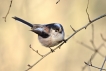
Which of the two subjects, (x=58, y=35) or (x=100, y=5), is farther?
(x=100, y=5)

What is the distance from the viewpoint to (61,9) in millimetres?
2838

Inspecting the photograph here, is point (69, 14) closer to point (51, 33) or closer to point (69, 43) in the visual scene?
point (69, 43)

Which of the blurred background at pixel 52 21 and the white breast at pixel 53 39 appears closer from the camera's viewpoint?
the white breast at pixel 53 39

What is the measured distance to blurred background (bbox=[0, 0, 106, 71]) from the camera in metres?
2.81

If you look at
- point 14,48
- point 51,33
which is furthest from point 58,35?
point 14,48

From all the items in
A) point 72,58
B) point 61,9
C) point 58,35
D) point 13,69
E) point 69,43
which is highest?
point 61,9

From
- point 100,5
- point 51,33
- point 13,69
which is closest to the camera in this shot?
point 51,33

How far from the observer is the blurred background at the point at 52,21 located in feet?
9.21

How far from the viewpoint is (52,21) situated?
9.42ft

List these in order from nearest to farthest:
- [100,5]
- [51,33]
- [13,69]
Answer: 1. [51,33]
2. [100,5]
3. [13,69]

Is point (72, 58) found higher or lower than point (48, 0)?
lower

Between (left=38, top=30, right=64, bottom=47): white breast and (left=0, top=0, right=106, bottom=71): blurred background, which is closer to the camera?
(left=38, top=30, right=64, bottom=47): white breast

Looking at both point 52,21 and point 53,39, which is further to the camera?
point 52,21

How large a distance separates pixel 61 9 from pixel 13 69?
106cm
